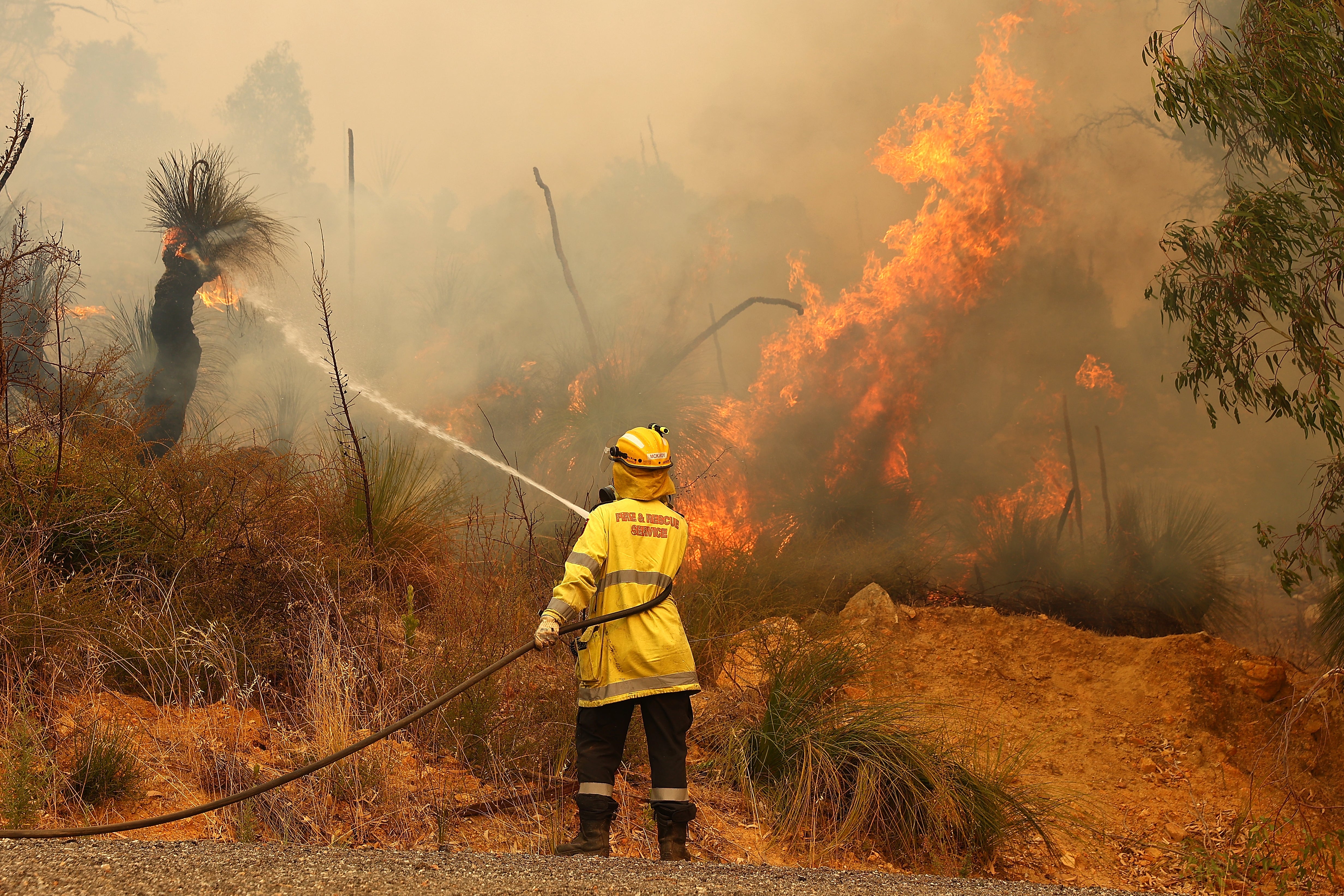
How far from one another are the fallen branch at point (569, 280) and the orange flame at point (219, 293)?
550cm

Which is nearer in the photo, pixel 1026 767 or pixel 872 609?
pixel 1026 767

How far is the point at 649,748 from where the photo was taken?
323 centimetres

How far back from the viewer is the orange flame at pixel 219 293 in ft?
39.2

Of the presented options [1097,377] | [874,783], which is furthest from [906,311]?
[874,783]

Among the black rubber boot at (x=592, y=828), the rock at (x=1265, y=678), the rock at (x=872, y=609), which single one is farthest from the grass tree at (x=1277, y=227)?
the black rubber boot at (x=592, y=828)

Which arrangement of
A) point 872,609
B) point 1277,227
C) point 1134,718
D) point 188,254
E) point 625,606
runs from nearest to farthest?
point 625,606, point 1277,227, point 1134,718, point 872,609, point 188,254

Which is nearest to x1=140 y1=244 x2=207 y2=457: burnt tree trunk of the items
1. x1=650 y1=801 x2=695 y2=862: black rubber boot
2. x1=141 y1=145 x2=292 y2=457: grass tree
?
x1=141 y1=145 x2=292 y2=457: grass tree

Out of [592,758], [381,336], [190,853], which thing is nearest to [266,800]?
[190,853]

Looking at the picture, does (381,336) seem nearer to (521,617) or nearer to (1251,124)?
(521,617)

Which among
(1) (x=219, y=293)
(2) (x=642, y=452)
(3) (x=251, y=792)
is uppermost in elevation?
(1) (x=219, y=293)

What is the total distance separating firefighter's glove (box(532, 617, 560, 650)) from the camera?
2.93 m

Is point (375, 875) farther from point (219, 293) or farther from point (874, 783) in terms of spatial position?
point (219, 293)

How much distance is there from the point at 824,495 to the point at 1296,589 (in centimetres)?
604

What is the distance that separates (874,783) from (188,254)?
442 inches
